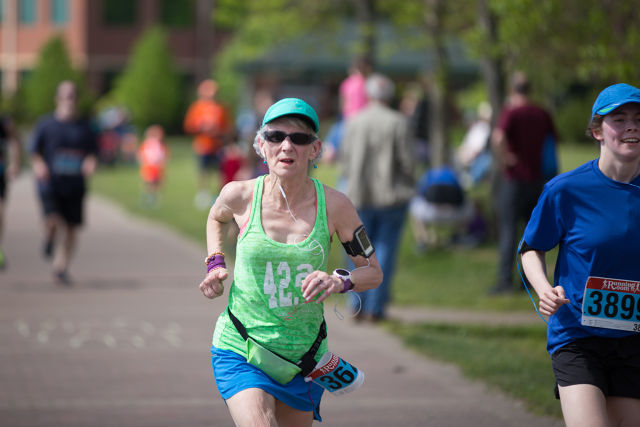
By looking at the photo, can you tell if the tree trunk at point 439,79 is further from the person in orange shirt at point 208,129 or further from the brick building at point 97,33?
the brick building at point 97,33

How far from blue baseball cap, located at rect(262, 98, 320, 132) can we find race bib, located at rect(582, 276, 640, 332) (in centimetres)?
132

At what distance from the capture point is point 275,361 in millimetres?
4289

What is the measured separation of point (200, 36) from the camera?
5797cm

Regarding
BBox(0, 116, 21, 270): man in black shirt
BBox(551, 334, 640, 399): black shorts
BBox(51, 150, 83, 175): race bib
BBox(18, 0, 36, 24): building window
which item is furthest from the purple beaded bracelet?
BBox(18, 0, 36, 24): building window

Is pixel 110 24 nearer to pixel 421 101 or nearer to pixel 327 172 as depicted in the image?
pixel 327 172

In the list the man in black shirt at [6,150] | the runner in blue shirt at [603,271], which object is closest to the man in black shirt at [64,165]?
the man in black shirt at [6,150]

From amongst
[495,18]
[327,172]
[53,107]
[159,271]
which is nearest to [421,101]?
[495,18]

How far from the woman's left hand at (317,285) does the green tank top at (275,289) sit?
0.17 metres

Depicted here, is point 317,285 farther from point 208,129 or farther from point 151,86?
point 151,86

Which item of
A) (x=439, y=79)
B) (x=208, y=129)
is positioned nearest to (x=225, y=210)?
(x=439, y=79)

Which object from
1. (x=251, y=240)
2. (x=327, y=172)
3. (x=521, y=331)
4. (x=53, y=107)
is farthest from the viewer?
(x=53, y=107)

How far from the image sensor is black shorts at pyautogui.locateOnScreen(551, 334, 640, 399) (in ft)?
13.9

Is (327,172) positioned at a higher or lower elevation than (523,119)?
lower

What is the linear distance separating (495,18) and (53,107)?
1322 inches
